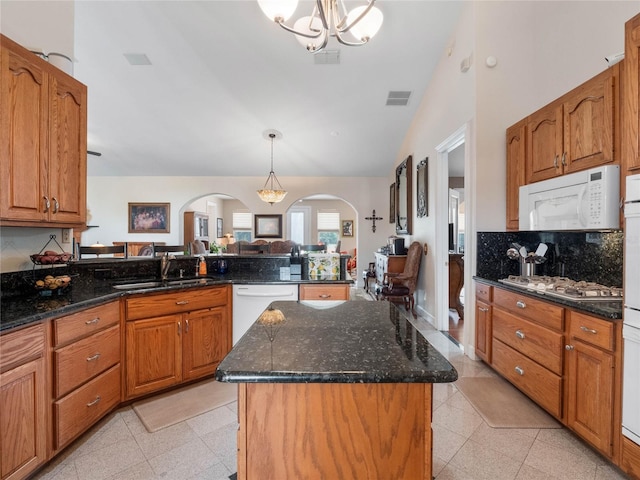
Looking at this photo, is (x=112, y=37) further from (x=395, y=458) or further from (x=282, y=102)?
(x=395, y=458)

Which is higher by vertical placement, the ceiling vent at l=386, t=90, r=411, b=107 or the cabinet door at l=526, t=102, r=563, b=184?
the ceiling vent at l=386, t=90, r=411, b=107

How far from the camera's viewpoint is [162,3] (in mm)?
3143

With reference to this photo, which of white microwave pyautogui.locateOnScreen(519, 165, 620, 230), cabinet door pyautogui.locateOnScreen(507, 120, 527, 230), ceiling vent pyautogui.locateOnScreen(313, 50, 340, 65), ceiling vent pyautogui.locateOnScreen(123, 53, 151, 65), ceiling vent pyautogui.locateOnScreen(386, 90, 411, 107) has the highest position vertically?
ceiling vent pyautogui.locateOnScreen(123, 53, 151, 65)

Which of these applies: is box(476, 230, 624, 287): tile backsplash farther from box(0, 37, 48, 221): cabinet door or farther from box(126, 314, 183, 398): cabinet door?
box(0, 37, 48, 221): cabinet door

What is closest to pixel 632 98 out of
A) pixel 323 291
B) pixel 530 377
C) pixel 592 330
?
pixel 592 330

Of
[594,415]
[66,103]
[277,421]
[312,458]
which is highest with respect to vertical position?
[66,103]

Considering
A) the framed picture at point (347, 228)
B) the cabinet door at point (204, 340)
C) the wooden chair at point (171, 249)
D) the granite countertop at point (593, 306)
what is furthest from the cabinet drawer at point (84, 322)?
the framed picture at point (347, 228)

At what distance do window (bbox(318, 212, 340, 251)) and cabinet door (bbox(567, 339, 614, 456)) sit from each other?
9030 mm

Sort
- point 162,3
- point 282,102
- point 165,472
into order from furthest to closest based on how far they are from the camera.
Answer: point 282,102 < point 162,3 < point 165,472

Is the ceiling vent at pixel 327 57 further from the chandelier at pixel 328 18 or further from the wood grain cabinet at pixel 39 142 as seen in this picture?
the wood grain cabinet at pixel 39 142

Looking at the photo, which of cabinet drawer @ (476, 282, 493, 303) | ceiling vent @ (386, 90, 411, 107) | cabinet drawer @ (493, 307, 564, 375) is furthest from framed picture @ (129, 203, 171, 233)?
cabinet drawer @ (493, 307, 564, 375)

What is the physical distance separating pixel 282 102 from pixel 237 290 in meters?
3.31

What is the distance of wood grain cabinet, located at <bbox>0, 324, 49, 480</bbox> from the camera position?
1360 mm

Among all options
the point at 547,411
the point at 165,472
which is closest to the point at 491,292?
the point at 547,411
